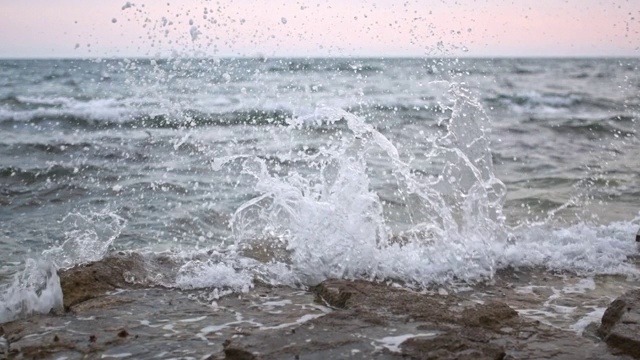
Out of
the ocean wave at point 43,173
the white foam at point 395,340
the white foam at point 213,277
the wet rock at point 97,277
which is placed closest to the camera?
the white foam at point 395,340

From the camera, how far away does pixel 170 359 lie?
328cm

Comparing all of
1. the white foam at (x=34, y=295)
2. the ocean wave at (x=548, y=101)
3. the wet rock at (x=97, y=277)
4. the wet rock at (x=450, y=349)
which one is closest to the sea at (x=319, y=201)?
the white foam at (x=34, y=295)

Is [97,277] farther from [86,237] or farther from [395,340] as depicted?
[395,340]

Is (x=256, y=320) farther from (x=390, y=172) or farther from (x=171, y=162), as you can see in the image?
(x=171, y=162)

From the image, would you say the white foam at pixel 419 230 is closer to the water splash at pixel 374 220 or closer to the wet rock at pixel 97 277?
the water splash at pixel 374 220

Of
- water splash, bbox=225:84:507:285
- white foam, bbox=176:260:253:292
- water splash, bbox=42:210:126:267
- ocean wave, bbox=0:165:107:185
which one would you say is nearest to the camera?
white foam, bbox=176:260:253:292

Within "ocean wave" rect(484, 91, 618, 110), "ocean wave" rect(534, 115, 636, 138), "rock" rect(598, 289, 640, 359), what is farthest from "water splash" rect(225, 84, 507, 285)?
"ocean wave" rect(484, 91, 618, 110)

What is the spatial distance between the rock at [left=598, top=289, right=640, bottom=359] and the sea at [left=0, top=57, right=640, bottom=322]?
128 cm

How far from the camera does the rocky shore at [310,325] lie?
3275 millimetres

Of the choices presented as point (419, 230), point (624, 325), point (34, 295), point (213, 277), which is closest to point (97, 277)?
point (34, 295)

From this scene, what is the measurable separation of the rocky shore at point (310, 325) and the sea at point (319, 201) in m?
0.28

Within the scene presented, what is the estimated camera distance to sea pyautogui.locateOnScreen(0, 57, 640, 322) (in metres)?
5.03

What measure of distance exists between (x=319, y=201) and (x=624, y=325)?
2593mm

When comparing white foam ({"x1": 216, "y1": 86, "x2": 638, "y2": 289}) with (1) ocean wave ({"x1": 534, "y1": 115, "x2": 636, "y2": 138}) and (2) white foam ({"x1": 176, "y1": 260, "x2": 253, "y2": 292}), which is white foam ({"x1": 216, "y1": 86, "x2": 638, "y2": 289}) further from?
(1) ocean wave ({"x1": 534, "y1": 115, "x2": 636, "y2": 138})
